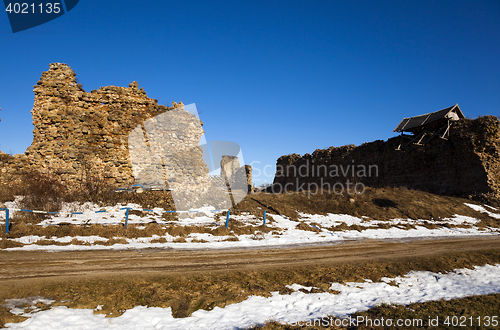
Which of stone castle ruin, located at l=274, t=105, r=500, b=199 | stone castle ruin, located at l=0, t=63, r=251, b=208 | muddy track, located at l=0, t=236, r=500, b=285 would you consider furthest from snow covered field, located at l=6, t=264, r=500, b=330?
stone castle ruin, located at l=274, t=105, r=500, b=199

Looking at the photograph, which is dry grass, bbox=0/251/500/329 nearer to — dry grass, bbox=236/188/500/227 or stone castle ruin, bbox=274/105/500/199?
dry grass, bbox=236/188/500/227

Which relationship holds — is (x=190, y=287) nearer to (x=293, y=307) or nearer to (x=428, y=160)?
(x=293, y=307)

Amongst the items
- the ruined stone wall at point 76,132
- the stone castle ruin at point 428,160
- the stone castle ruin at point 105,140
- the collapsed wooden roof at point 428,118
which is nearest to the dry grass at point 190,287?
the stone castle ruin at point 105,140

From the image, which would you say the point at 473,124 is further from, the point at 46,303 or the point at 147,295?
the point at 46,303

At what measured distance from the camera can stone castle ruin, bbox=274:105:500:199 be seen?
22344mm

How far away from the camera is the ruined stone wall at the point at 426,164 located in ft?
73.2

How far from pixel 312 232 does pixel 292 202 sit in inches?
262

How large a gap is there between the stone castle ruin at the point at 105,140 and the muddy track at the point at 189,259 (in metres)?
8.02

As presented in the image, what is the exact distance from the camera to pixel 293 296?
6195mm

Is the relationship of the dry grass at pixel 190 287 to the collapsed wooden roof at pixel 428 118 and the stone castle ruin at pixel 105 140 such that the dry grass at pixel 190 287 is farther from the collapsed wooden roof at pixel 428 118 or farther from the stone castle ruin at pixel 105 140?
the collapsed wooden roof at pixel 428 118

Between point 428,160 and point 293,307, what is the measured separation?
26462 millimetres

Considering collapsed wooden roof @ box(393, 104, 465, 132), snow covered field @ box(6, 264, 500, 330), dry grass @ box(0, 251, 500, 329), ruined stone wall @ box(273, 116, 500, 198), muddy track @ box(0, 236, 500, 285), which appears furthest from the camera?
collapsed wooden roof @ box(393, 104, 465, 132)

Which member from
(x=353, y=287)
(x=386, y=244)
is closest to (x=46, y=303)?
(x=353, y=287)

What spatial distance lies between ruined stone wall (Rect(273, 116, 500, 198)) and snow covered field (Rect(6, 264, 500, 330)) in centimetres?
1900
